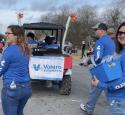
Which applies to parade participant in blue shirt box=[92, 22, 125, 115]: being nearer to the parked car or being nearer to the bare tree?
the parked car

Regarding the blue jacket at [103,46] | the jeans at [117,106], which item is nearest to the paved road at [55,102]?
the blue jacket at [103,46]

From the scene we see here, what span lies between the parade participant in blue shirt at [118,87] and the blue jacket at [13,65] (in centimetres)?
161

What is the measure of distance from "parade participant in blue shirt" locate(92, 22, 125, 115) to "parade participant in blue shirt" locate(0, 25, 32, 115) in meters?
1.61

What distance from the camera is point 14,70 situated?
6.11m

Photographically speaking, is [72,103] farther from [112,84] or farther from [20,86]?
[112,84]

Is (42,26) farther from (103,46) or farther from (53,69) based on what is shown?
(103,46)

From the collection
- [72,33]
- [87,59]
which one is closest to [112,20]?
[72,33]

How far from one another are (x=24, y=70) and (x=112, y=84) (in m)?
1.79

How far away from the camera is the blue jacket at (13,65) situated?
6.04 metres

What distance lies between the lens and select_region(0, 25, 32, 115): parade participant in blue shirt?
19.9 ft

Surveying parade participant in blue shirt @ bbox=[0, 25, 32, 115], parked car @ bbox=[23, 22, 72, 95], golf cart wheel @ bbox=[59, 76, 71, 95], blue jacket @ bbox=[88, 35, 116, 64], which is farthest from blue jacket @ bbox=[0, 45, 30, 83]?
golf cart wheel @ bbox=[59, 76, 71, 95]

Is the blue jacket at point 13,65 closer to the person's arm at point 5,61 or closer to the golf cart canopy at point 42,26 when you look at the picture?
the person's arm at point 5,61

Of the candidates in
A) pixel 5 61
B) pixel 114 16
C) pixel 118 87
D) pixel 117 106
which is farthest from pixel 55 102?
pixel 114 16

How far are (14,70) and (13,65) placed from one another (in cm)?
7
